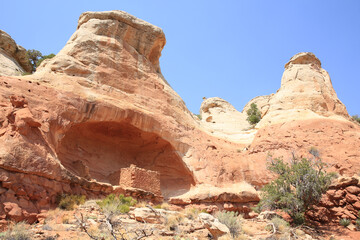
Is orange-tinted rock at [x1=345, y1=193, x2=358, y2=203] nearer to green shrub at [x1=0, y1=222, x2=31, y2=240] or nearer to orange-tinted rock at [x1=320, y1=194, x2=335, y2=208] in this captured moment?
orange-tinted rock at [x1=320, y1=194, x2=335, y2=208]

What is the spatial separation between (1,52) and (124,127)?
54.3ft

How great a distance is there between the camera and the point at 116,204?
34.1 feet

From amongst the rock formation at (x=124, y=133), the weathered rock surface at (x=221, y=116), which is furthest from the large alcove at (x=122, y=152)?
the weathered rock surface at (x=221, y=116)

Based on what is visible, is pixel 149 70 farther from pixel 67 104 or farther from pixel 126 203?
pixel 126 203

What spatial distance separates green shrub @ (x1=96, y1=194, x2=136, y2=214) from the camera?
32.2 ft

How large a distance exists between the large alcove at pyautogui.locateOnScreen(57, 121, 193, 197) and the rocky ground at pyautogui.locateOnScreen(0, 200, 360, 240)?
15.4 ft

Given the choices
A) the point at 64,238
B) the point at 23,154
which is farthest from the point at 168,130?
the point at 64,238

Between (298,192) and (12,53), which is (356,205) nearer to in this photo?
(298,192)

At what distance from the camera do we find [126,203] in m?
11.6

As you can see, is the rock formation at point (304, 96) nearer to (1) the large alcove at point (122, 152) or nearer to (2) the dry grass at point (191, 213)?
(1) the large alcove at point (122, 152)

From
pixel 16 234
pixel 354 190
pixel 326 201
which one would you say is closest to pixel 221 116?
pixel 326 201

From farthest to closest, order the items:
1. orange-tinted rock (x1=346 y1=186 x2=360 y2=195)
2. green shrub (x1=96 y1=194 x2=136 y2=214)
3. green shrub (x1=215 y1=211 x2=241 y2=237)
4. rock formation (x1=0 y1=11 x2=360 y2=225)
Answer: orange-tinted rock (x1=346 y1=186 x2=360 y2=195) → rock formation (x1=0 y1=11 x2=360 y2=225) → green shrub (x1=215 y1=211 x2=241 y2=237) → green shrub (x1=96 y1=194 x2=136 y2=214)

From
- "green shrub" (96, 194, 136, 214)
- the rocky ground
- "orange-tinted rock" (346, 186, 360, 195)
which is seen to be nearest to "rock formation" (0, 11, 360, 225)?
"green shrub" (96, 194, 136, 214)

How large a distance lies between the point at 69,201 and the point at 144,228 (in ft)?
12.6
